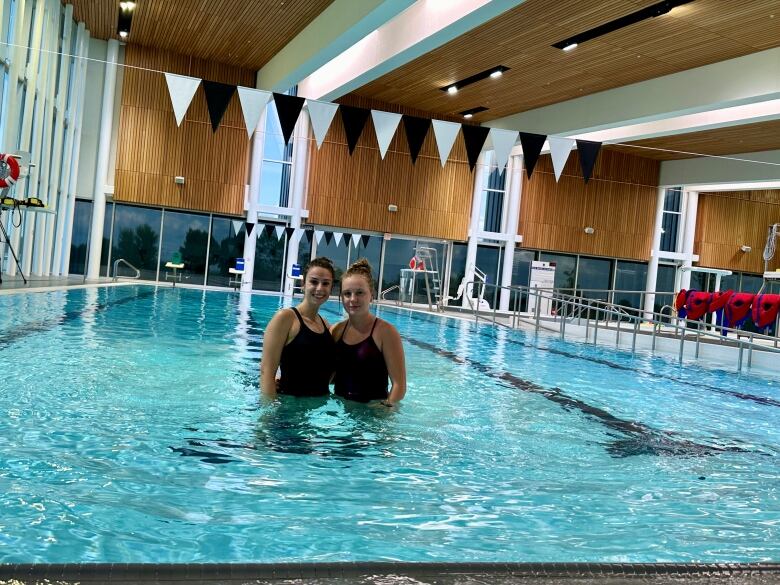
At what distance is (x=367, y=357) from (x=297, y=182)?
57.5 feet

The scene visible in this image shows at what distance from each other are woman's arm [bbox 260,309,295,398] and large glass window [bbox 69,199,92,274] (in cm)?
1756

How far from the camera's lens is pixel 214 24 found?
16219 millimetres

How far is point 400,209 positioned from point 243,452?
19.5m

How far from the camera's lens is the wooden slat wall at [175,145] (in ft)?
65.0

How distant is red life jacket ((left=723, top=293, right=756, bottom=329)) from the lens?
12.9m

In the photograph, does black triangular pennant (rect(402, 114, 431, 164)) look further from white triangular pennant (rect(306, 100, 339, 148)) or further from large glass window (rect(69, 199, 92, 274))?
large glass window (rect(69, 199, 92, 274))

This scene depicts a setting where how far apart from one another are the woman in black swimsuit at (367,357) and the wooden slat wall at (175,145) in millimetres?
17060

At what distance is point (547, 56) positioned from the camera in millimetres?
15047

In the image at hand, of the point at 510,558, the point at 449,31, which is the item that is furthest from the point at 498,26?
the point at 510,558

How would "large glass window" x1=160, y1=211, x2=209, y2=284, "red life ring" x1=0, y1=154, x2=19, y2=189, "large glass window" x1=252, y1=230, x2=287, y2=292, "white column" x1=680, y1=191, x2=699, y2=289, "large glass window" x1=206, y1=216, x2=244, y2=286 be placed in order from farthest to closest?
1. "white column" x1=680, y1=191, x2=699, y2=289
2. "large glass window" x1=252, y1=230, x2=287, y2=292
3. "large glass window" x1=206, y1=216, x2=244, y2=286
4. "large glass window" x1=160, y1=211, x2=209, y2=284
5. "red life ring" x1=0, y1=154, x2=19, y2=189

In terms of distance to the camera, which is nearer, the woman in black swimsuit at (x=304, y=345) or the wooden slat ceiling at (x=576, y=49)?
the woman in black swimsuit at (x=304, y=345)

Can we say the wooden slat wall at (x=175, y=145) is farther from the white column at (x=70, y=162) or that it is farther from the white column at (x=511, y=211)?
the white column at (x=511, y=211)

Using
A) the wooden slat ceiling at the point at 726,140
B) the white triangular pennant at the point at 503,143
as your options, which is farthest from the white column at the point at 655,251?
the white triangular pennant at the point at 503,143

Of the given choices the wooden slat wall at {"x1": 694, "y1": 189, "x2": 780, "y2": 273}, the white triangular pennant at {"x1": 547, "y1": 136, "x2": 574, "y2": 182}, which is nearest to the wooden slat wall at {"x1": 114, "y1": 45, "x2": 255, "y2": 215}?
the white triangular pennant at {"x1": 547, "y1": 136, "x2": 574, "y2": 182}
